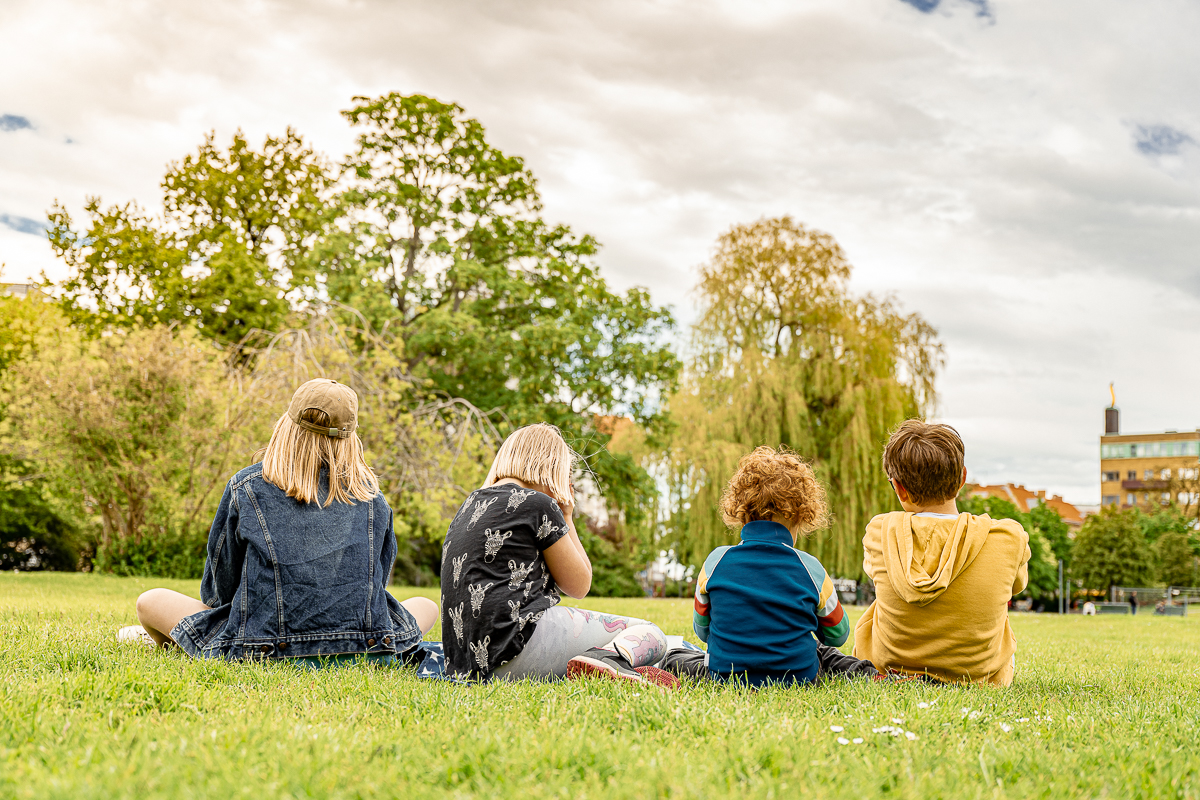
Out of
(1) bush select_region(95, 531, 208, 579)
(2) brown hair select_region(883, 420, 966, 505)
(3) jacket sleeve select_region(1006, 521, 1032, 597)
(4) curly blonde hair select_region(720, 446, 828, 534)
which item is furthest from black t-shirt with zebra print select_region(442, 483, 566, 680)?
(1) bush select_region(95, 531, 208, 579)

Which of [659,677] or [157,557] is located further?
[157,557]

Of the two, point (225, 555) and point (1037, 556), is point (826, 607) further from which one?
point (1037, 556)

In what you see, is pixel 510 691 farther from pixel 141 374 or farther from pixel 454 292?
pixel 454 292

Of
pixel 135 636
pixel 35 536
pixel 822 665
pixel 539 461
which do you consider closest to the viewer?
pixel 539 461

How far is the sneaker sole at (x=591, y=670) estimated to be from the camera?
12.7 ft

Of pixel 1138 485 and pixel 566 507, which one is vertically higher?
pixel 1138 485

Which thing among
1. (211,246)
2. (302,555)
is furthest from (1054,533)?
(302,555)

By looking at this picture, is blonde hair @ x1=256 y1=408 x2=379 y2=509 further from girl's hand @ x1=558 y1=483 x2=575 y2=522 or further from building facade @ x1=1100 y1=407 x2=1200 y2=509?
building facade @ x1=1100 y1=407 x2=1200 y2=509

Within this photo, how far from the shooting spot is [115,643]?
4879 mm

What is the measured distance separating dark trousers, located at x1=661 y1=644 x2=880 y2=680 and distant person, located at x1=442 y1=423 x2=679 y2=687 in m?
0.27

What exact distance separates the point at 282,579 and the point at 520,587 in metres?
1.17

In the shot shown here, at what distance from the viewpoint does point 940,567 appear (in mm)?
4090

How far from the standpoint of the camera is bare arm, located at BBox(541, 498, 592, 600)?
418cm

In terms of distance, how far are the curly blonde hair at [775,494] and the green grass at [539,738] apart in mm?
776
